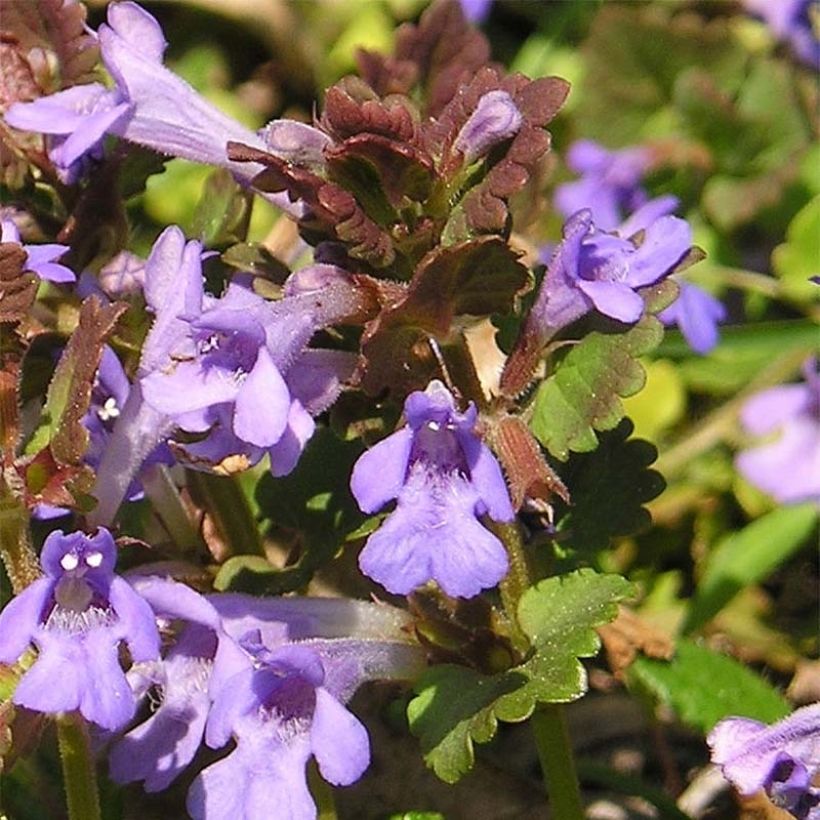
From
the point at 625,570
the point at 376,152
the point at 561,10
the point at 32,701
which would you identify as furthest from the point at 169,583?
the point at 561,10

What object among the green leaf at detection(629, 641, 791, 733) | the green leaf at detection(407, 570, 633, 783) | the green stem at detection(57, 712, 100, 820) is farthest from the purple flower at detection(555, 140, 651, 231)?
the green stem at detection(57, 712, 100, 820)

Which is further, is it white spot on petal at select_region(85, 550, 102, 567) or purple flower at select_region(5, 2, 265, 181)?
purple flower at select_region(5, 2, 265, 181)

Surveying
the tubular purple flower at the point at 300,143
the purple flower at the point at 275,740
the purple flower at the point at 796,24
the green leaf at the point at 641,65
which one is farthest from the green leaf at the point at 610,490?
the purple flower at the point at 796,24

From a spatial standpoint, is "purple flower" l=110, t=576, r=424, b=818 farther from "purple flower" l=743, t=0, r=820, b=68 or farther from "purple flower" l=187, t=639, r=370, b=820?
"purple flower" l=743, t=0, r=820, b=68

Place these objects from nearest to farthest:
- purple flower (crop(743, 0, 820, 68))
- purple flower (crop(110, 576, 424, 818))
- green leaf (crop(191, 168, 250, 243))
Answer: purple flower (crop(110, 576, 424, 818))
green leaf (crop(191, 168, 250, 243))
purple flower (crop(743, 0, 820, 68))

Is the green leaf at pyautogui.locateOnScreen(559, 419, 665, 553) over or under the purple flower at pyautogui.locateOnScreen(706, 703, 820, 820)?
under

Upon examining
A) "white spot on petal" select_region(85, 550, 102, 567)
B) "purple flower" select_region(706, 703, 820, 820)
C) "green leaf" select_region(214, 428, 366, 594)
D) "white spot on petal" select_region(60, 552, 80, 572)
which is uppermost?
"purple flower" select_region(706, 703, 820, 820)

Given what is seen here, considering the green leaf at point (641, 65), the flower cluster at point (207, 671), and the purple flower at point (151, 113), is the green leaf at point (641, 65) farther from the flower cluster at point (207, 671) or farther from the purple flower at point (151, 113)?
the flower cluster at point (207, 671)
